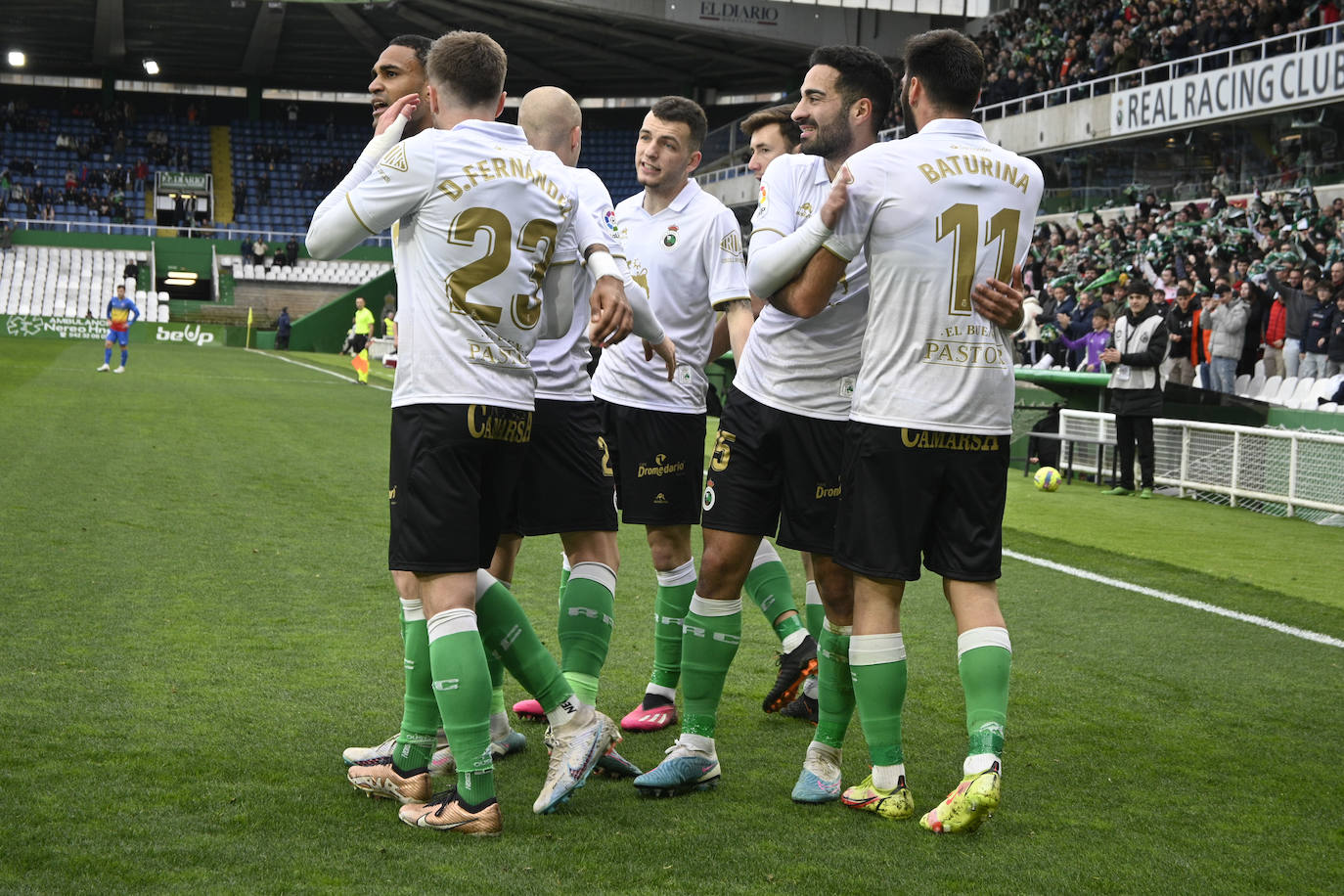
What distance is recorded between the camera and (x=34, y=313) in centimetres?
4303

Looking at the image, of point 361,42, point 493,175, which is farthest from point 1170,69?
point 361,42

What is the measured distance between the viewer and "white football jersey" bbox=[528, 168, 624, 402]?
14.5 ft

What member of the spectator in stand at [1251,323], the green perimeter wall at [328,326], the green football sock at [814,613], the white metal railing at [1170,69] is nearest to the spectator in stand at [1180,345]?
the spectator in stand at [1251,323]

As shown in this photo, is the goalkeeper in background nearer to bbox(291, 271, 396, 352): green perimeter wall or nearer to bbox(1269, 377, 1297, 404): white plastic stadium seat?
bbox(291, 271, 396, 352): green perimeter wall

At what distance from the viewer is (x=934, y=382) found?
378 centimetres

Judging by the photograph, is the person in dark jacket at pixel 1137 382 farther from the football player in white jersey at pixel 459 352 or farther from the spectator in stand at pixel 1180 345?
the football player in white jersey at pixel 459 352

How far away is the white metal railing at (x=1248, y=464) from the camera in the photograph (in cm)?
1199

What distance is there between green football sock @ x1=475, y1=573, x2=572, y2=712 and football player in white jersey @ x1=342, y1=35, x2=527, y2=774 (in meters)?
0.19

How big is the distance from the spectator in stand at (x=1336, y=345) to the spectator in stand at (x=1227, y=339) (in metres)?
1.32

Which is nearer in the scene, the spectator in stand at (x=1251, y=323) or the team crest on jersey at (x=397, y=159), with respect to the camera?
the team crest on jersey at (x=397, y=159)

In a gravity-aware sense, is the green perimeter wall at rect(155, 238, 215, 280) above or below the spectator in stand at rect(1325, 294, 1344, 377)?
above

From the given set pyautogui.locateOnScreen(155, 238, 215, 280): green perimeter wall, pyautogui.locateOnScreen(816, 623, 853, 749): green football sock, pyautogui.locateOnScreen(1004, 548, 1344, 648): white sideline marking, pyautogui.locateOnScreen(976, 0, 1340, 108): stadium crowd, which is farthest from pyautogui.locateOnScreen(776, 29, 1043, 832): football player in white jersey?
pyautogui.locateOnScreen(155, 238, 215, 280): green perimeter wall

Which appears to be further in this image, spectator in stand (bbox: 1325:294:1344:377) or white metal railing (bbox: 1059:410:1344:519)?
spectator in stand (bbox: 1325:294:1344:377)

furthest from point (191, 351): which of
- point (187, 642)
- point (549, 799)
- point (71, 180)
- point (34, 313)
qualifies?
point (549, 799)
